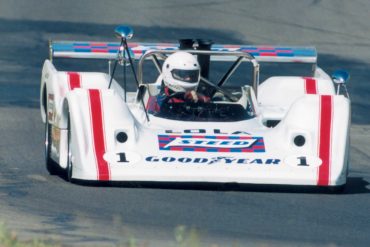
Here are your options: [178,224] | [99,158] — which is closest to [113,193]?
[99,158]

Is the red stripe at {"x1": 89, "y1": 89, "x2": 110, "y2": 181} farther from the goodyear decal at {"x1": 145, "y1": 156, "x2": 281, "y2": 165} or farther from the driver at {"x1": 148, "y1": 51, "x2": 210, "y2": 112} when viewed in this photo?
the driver at {"x1": 148, "y1": 51, "x2": 210, "y2": 112}

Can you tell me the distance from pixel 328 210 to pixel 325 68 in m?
11.8

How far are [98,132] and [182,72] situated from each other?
4.58ft

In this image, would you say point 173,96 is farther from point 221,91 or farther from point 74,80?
point 74,80

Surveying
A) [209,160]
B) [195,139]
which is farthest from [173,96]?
[209,160]

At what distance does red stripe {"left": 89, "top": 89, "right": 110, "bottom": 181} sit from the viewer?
10.9m

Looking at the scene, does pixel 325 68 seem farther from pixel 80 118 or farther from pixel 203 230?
pixel 203 230

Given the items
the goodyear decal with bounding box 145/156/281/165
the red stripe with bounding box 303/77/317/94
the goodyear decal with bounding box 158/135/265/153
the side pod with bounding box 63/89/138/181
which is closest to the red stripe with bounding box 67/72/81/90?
the side pod with bounding box 63/89/138/181

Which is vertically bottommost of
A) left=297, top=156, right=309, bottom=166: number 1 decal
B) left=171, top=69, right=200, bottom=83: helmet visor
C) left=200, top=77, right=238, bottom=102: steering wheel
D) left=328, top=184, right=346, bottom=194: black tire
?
left=328, top=184, right=346, bottom=194: black tire

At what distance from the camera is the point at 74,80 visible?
12.9m

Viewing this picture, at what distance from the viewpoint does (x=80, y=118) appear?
37.0 ft

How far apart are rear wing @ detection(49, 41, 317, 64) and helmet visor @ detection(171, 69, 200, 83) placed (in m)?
1.60

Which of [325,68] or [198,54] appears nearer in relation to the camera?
[198,54]

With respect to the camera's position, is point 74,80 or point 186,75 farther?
point 74,80
